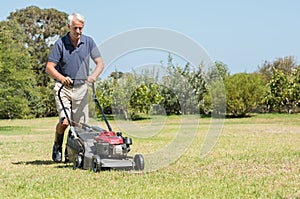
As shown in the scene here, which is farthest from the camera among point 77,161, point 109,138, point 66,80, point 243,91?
point 243,91

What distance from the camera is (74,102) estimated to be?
7137mm

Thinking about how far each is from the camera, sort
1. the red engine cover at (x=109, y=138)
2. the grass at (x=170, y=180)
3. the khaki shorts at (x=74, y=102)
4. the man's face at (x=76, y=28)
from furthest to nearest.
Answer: the khaki shorts at (x=74, y=102), the man's face at (x=76, y=28), the red engine cover at (x=109, y=138), the grass at (x=170, y=180)

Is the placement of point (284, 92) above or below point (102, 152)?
above

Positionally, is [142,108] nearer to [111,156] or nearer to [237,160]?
[237,160]

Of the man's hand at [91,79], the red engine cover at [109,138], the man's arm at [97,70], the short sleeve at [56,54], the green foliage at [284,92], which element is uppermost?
the green foliage at [284,92]

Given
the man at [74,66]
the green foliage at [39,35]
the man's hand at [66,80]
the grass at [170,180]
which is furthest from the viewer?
the green foliage at [39,35]

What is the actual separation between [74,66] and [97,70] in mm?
310

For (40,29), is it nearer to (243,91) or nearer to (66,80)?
(243,91)

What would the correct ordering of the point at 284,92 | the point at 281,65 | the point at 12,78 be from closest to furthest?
the point at 12,78 < the point at 284,92 < the point at 281,65

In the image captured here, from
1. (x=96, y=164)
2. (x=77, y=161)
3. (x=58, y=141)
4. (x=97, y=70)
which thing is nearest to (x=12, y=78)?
(x=58, y=141)

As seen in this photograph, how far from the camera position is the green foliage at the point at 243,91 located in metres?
32.5

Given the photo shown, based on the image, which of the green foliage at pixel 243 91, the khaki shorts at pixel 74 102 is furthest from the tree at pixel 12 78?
the khaki shorts at pixel 74 102

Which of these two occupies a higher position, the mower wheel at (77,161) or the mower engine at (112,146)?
the mower engine at (112,146)

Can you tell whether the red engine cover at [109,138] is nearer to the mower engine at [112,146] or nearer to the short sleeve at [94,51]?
the mower engine at [112,146]
